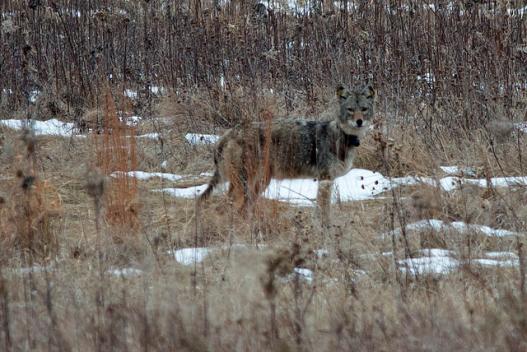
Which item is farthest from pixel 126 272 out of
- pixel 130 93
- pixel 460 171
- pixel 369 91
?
pixel 130 93

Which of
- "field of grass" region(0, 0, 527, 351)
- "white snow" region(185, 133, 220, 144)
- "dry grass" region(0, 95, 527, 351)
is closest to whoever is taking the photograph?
"dry grass" region(0, 95, 527, 351)

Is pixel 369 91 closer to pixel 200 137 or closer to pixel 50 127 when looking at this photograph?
pixel 200 137

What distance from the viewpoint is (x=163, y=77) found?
434 inches

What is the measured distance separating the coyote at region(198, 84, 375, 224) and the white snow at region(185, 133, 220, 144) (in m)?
1.50

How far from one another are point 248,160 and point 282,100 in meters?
3.23

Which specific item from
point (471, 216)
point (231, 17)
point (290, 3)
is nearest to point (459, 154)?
point (471, 216)

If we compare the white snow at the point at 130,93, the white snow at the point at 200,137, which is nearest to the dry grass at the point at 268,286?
the white snow at the point at 200,137

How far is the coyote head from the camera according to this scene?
26.0 ft

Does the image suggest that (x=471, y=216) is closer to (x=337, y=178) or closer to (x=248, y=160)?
(x=248, y=160)

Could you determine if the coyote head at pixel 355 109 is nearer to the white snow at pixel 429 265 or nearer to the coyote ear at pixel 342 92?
the coyote ear at pixel 342 92

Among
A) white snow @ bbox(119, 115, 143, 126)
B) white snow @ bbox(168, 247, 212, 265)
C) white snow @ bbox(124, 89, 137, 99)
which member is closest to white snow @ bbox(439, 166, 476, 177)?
white snow @ bbox(168, 247, 212, 265)

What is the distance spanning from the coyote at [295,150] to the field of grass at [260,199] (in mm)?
244

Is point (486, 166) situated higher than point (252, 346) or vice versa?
point (252, 346)

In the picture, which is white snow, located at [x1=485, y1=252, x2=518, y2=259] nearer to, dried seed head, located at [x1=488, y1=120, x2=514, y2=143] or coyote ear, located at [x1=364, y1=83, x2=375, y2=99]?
dried seed head, located at [x1=488, y1=120, x2=514, y2=143]
